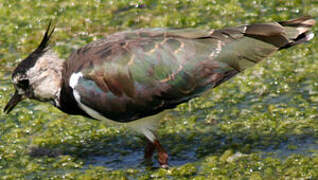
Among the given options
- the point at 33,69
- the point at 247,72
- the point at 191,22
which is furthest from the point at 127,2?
the point at 33,69

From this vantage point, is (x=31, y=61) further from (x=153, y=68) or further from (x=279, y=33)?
(x=279, y=33)

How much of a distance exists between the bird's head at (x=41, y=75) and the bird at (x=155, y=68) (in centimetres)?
6

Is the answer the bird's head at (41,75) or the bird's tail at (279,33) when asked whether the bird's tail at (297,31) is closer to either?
the bird's tail at (279,33)

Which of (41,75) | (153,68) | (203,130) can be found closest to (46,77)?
(41,75)

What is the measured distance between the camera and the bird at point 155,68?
24.8 ft

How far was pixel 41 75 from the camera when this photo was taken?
820 centimetres

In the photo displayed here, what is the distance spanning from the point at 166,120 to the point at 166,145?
0.57m

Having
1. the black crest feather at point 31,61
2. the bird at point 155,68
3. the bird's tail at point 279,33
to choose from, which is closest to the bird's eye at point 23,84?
the black crest feather at point 31,61

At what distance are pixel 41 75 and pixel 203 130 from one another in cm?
223

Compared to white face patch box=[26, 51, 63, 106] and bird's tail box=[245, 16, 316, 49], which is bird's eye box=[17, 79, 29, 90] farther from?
bird's tail box=[245, 16, 316, 49]

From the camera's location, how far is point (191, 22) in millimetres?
11117

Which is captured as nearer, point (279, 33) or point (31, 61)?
point (279, 33)

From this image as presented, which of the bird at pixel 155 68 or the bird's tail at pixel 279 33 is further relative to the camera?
the bird's tail at pixel 279 33

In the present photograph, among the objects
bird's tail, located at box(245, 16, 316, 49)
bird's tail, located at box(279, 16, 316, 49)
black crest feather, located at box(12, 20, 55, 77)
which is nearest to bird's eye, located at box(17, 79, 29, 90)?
black crest feather, located at box(12, 20, 55, 77)
